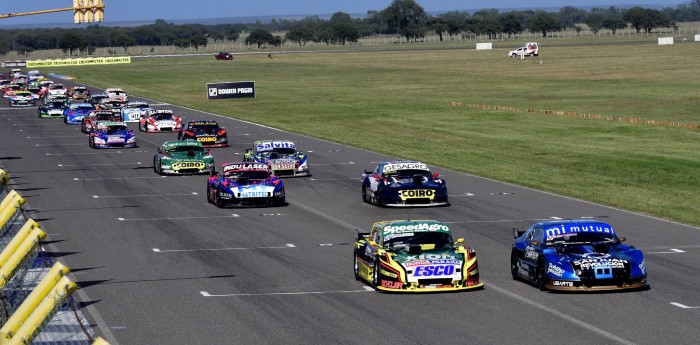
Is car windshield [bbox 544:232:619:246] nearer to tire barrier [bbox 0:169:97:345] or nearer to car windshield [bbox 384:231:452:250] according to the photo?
car windshield [bbox 384:231:452:250]

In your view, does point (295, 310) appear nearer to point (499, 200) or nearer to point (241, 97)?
point (499, 200)

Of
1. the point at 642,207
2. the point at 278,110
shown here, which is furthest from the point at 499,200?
the point at 278,110

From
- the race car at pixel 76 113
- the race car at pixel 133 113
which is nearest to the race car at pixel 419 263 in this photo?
the race car at pixel 133 113

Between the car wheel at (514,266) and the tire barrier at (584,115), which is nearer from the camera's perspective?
the car wheel at (514,266)

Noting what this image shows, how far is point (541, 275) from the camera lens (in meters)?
27.6

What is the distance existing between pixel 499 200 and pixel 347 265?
47.6 feet

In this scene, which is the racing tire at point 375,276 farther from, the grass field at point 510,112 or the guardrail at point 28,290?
the grass field at point 510,112

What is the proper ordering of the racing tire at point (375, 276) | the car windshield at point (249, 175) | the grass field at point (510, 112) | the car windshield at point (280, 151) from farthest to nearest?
the car windshield at point (280, 151) → the grass field at point (510, 112) → the car windshield at point (249, 175) → the racing tire at point (375, 276)

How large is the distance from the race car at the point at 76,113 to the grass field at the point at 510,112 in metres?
11.2

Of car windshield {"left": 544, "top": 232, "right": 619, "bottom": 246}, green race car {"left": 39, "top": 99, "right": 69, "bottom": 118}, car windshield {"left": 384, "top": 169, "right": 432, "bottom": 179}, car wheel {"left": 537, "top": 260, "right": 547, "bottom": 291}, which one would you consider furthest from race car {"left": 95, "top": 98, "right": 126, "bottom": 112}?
car wheel {"left": 537, "top": 260, "right": 547, "bottom": 291}

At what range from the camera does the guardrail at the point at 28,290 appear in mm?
12383

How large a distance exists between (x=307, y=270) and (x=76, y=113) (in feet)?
215

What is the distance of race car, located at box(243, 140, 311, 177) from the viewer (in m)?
54.3

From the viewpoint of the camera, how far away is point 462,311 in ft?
84.0
